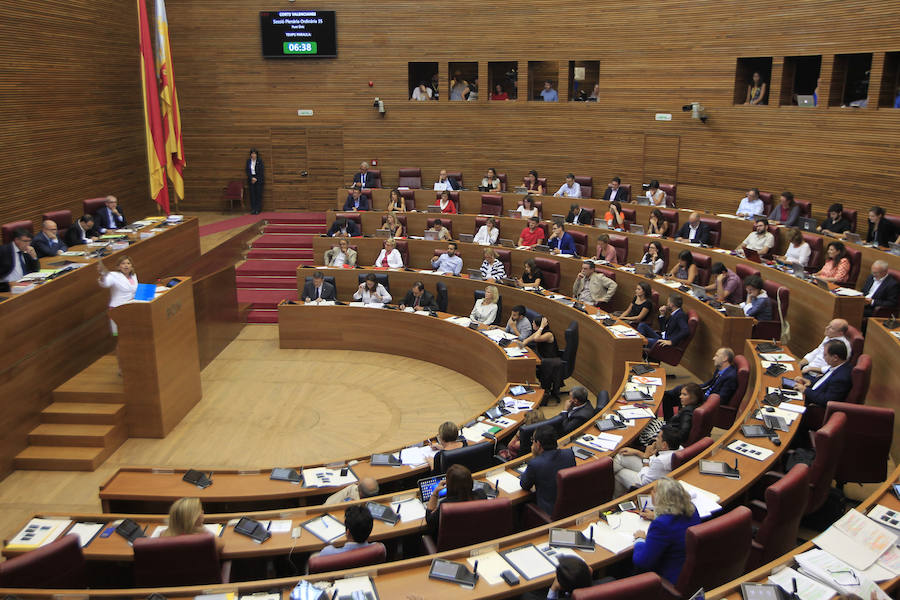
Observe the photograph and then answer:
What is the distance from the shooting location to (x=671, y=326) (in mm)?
8438

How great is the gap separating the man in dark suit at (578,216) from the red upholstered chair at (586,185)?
188 cm

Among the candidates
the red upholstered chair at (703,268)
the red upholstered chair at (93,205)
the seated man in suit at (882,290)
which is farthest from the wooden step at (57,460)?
the seated man in suit at (882,290)

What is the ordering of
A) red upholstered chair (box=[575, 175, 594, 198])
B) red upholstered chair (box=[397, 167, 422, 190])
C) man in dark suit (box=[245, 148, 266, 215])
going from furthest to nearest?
man in dark suit (box=[245, 148, 266, 215]) → red upholstered chair (box=[397, 167, 422, 190]) → red upholstered chair (box=[575, 175, 594, 198])

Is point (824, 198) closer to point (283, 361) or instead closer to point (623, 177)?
point (623, 177)

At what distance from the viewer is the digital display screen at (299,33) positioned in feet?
49.9

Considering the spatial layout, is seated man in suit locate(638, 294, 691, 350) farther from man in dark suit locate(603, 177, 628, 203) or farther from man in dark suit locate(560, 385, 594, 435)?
man in dark suit locate(603, 177, 628, 203)

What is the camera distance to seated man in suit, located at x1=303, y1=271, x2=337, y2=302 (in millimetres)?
10828

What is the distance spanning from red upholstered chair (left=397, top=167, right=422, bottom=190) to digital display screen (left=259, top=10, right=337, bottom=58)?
292 cm

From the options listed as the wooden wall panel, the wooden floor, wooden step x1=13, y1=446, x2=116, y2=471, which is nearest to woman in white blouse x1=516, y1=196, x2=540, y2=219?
the wooden floor

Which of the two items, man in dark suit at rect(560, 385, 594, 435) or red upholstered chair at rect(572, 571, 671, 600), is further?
man in dark suit at rect(560, 385, 594, 435)

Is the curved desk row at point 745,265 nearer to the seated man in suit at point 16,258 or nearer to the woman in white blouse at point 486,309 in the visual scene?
the woman in white blouse at point 486,309

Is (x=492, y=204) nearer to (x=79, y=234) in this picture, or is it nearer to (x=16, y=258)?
(x=79, y=234)

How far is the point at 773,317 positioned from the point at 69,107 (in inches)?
445

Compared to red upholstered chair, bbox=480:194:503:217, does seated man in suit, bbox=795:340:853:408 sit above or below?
below
